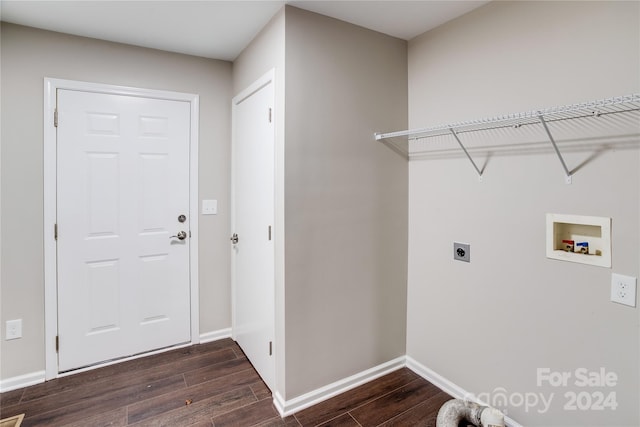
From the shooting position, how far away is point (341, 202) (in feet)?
6.72

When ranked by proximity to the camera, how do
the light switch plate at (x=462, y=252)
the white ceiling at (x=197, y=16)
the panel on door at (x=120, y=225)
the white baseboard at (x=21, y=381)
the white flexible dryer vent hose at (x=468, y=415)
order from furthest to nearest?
the panel on door at (x=120, y=225) < the white baseboard at (x=21, y=381) < the light switch plate at (x=462, y=252) < the white ceiling at (x=197, y=16) < the white flexible dryer vent hose at (x=468, y=415)

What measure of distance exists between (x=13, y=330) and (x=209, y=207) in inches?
58.3

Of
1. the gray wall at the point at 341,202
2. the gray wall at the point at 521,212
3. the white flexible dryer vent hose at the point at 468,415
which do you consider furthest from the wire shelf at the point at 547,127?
the white flexible dryer vent hose at the point at 468,415

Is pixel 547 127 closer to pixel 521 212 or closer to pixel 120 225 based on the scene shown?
pixel 521 212

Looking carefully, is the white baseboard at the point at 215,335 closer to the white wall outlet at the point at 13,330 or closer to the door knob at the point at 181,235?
the door knob at the point at 181,235

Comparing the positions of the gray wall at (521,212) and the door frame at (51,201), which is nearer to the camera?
the gray wall at (521,212)

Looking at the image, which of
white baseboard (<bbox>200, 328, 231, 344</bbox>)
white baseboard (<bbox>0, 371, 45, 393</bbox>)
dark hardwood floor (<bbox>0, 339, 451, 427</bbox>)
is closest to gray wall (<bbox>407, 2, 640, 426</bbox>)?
dark hardwood floor (<bbox>0, 339, 451, 427</bbox>)

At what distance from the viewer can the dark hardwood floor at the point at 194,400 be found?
1835mm

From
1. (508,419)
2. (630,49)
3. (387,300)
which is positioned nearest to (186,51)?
(387,300)

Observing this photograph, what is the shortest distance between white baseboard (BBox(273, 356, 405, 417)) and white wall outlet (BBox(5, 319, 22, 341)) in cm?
174

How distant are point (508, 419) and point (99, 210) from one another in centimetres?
293

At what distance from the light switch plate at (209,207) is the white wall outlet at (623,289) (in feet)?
8.47

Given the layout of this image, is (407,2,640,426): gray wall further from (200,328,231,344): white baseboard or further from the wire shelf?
(200,328,231,344): white baseboard

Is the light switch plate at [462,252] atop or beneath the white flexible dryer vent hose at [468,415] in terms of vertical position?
atop
